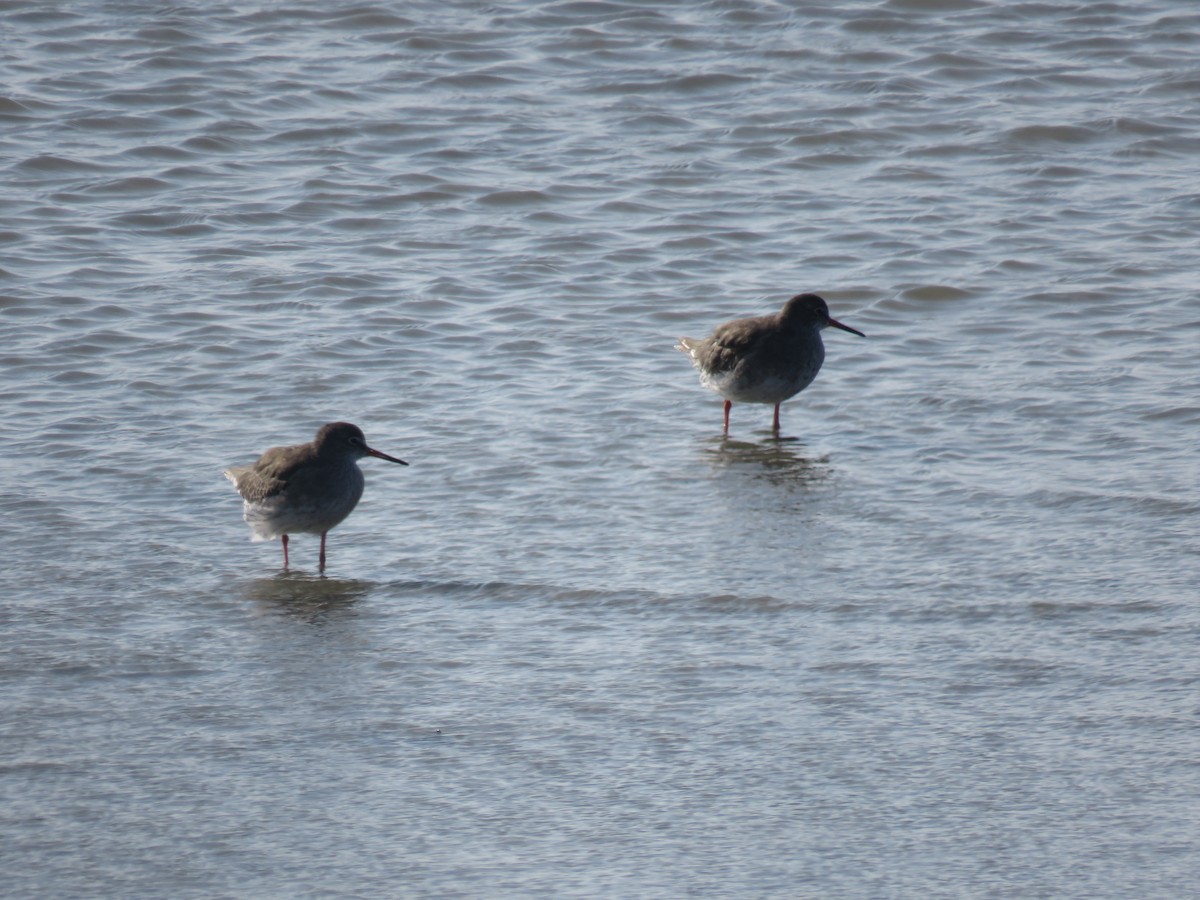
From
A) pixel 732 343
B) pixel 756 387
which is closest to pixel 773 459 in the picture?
pixel 756 387

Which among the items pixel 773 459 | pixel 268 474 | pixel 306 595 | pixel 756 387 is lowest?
pixel 773 459

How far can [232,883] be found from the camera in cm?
614

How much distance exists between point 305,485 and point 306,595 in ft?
2.20

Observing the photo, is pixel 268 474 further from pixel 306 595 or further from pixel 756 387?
pixel 756 387

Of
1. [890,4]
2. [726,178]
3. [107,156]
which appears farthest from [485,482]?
[890,4]

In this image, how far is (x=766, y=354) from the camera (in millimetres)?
11961

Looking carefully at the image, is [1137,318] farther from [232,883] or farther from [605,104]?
[232,883]

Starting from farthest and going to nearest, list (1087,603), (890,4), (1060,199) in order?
(890,4), (1060,199), (1087,603)

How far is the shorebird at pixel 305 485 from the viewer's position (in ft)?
31.5

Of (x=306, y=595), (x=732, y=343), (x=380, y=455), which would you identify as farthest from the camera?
(x=732, y=343)

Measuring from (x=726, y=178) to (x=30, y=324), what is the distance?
7.26 m

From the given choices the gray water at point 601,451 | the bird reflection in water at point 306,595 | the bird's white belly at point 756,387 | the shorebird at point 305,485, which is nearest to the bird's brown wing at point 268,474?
the shorebird at point 305,485

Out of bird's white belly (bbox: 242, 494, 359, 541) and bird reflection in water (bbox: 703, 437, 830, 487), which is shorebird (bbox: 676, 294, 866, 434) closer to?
bird reflection in water (bbox: 703, 437, 830, 487)

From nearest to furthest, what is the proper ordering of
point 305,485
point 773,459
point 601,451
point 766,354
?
point 305,485 → point 601,451 → point 773,459 → point 766,354
